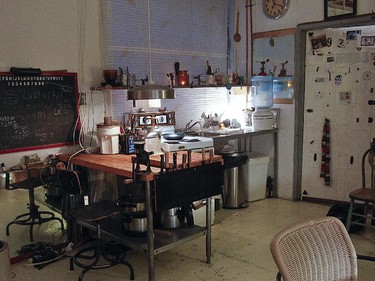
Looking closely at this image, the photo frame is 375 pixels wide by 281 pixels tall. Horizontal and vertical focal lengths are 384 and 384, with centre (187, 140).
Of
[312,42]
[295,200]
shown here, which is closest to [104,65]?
[312,42]

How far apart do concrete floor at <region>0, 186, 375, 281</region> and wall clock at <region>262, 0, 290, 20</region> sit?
2.50 metres

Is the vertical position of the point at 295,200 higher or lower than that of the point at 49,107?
lower

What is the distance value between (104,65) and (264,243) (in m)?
2.31

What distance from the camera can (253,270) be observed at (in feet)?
10.0

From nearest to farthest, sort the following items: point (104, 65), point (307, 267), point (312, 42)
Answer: point (307, 267)
point (104, 65)
point (312, 42)

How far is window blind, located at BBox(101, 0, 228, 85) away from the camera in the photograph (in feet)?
12.8

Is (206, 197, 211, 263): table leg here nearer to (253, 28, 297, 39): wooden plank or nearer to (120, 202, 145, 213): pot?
(120, 202, 145, 213): pot

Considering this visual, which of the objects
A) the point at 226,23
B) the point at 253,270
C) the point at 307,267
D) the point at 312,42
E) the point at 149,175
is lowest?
the point at 253,270

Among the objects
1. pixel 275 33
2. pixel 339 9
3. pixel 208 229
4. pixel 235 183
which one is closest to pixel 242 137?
pixel 235 183

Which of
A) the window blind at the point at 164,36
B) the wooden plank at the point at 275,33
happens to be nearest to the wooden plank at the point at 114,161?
the window blind at the point at 164,36

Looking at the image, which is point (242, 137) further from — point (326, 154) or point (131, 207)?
point (131, 207)

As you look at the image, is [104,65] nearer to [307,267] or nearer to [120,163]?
[120,163]

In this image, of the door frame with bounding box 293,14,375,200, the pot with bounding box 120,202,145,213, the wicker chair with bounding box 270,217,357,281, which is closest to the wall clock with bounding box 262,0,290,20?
the door frame with bounding box 293,14,375,200

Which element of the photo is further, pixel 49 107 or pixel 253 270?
pixel 49 107
